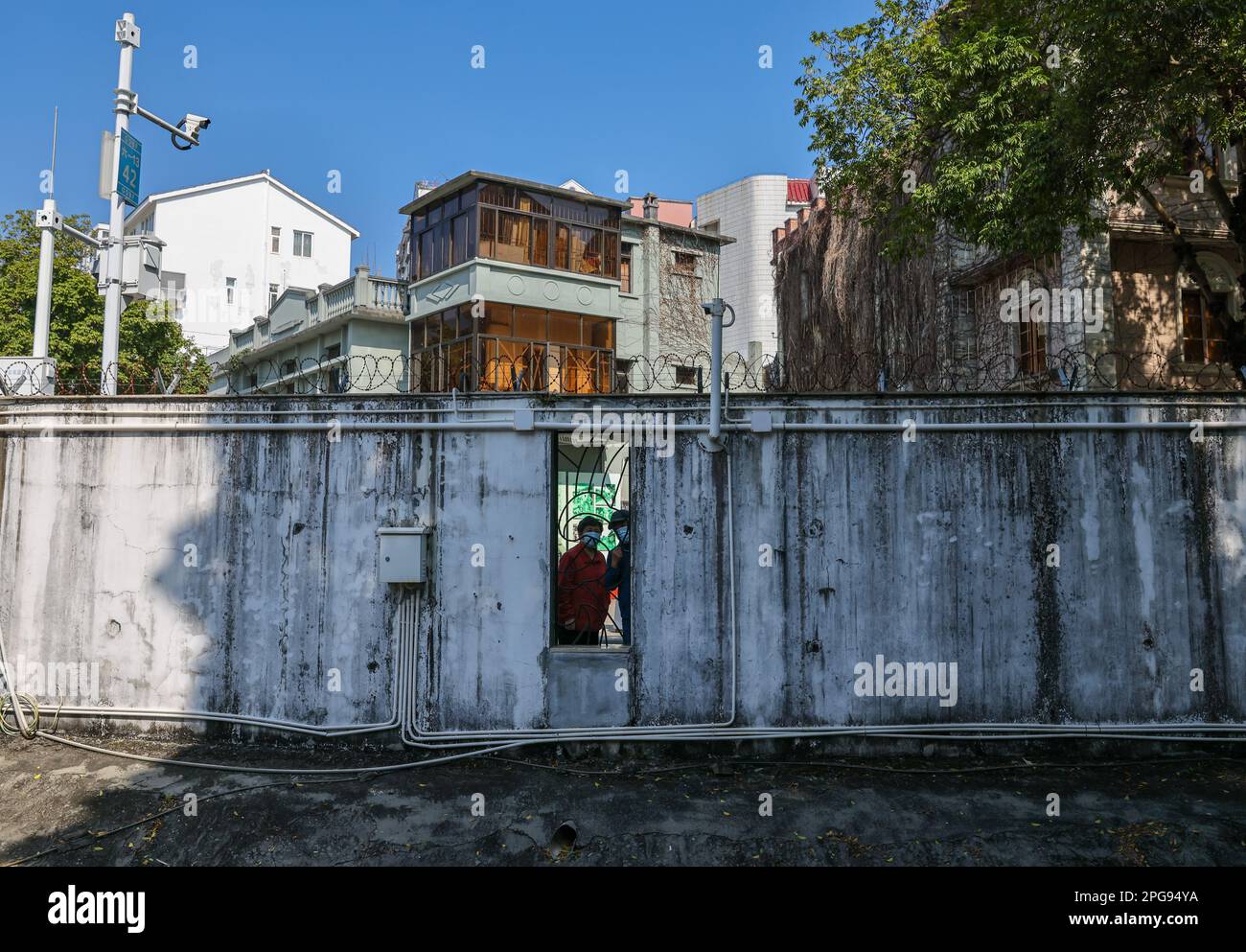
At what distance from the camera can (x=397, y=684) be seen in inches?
279

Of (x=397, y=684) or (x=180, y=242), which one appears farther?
(x=180, y=242)

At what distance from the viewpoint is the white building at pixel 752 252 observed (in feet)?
122

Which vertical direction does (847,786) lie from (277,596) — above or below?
below

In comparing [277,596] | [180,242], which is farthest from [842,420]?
[180,242]

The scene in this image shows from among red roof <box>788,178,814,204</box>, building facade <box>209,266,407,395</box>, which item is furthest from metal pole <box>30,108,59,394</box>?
red roof <box>788,178,814,204</box>

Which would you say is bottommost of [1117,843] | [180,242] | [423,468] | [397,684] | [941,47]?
[1117,843]

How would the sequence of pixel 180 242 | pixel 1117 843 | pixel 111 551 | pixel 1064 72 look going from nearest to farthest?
pixel 1117 843, pixel 111 551, pixel 1064 72, pixel 180 242

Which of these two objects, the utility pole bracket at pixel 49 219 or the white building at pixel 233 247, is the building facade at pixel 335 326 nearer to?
the white building at pixel 233 247

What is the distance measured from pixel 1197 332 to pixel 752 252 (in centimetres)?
2395

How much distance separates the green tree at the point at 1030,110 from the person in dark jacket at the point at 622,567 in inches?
268

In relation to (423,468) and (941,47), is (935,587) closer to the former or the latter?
(423,468)

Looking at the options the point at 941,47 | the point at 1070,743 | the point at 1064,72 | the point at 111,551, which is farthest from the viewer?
the point at 941,47

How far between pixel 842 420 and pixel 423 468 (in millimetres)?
3718

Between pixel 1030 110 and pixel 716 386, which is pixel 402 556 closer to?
pixel 716 386
